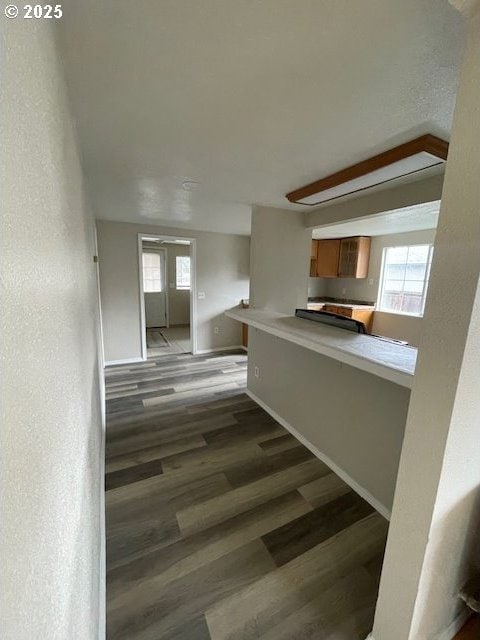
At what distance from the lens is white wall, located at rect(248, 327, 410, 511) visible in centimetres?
161

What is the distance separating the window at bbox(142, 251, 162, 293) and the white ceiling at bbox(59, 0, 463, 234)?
4.71 metres

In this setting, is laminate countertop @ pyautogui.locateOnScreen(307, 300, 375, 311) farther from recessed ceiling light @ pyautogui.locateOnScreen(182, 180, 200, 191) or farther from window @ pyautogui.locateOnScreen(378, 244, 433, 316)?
recessed ceiling light @ pyautogui.locateOnScreen(182, 180, 200, 191)

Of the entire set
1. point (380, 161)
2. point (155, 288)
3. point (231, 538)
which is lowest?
point (231, 538)

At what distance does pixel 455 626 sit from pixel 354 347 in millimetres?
1212

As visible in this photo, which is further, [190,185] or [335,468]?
[190,185]

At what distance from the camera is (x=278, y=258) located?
9.16 feet

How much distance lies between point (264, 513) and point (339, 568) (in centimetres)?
47

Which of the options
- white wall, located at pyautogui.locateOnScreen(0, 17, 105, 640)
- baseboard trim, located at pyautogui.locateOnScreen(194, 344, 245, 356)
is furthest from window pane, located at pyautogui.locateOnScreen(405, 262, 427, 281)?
white wall, located at pyautogui.locateOnScreen(0, 17, 105, 640)

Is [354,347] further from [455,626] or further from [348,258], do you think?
[348,258]

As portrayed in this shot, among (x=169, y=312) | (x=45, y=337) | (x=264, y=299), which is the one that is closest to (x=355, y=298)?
(x=264, y=299)

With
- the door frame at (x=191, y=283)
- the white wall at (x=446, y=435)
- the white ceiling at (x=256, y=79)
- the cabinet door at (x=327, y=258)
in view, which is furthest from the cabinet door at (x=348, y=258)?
the white wall at (x=446, y=435)

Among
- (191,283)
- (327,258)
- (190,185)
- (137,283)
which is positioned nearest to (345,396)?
(190,185)

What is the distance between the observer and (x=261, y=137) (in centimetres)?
138

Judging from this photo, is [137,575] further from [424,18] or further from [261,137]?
[424,18]
